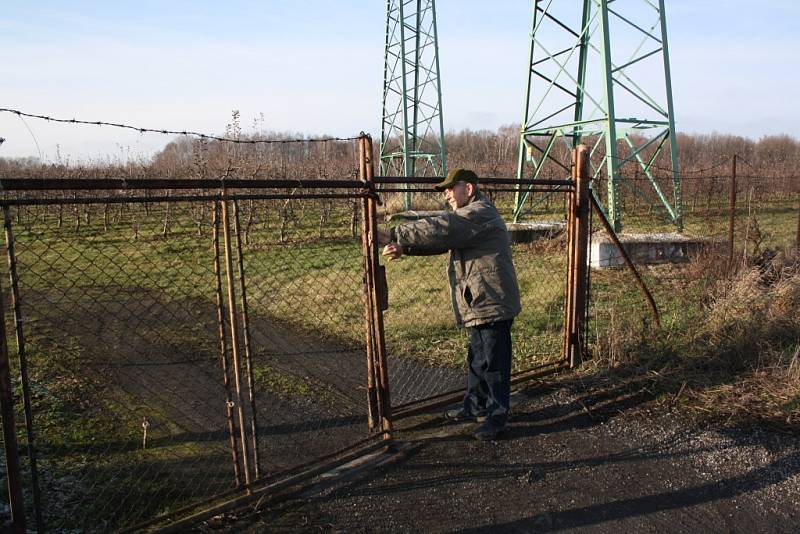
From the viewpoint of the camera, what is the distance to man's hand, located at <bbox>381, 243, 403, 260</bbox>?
349 cm

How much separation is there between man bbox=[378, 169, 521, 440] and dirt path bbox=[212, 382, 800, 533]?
0.39 meters

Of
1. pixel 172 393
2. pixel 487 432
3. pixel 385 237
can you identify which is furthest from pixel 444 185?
pixel 172 393

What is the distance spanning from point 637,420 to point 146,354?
4.78 metres

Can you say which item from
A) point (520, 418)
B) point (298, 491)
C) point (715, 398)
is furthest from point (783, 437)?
point (298, 491)

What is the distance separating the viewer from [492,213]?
3.88m

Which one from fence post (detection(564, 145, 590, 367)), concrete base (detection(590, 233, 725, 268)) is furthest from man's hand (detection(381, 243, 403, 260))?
concrete base (detection(590, 233, 725, 268))

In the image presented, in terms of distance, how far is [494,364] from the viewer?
13.4 feet

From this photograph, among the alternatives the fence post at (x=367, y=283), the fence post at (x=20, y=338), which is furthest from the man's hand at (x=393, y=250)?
the fence post at (x=20, y=338)

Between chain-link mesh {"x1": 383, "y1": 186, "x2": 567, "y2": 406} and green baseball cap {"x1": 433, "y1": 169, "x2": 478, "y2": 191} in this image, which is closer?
green baseball cap {"x1": 433, "y1": 169, "x2": 478, "y2": 191}

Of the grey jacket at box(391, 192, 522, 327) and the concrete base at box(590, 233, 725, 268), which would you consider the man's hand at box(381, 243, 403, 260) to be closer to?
the grey jacket at box(391, 192, 522, 327)

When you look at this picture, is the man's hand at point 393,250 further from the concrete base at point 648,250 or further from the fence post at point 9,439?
the concrete base at point 648,250

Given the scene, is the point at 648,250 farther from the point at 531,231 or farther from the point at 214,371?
the point at 214,371

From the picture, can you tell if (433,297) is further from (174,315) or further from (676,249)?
(676,249)

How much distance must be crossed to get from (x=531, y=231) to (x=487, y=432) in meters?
9.61
